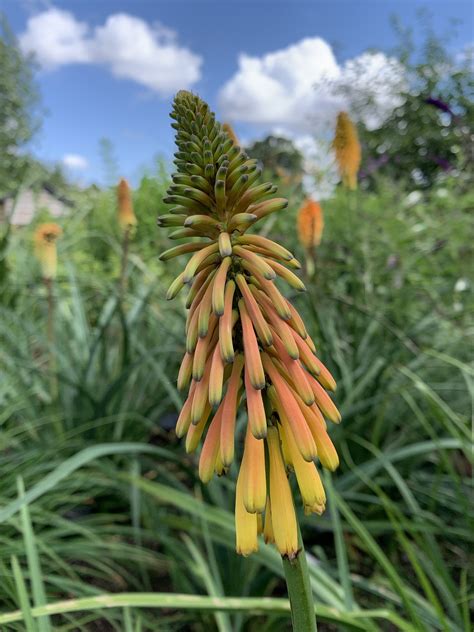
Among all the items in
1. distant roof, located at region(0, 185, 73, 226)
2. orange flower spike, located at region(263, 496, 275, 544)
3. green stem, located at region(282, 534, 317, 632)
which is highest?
distant roof, located at region(0, 185, 73, 226)

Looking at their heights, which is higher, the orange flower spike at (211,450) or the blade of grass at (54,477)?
the orange flower spike at (211,450)

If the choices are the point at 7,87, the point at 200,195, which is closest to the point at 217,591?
the point at 200,195

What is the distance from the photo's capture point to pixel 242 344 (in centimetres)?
90

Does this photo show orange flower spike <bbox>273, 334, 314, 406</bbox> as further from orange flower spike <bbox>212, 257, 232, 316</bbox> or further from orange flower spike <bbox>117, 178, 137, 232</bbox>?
orange flower spike <bbox>117, 178, 137, 232</bbox>

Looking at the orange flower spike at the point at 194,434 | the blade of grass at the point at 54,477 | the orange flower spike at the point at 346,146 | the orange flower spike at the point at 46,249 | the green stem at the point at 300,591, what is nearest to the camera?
the green stem at the point at 300,591

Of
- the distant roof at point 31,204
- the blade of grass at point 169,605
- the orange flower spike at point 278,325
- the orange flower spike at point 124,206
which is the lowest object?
the blade of grass at point 169,605

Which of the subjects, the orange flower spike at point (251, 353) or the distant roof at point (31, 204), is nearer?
the orange flower spike at point (251, 353)

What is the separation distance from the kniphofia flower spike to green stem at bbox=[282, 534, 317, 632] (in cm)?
5

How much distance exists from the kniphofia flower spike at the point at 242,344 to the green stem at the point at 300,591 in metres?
0.05

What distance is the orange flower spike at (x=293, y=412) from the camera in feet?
2.64

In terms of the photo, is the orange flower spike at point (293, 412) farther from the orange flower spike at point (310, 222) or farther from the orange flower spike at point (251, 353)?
the orange flower spike at point (310, 222)

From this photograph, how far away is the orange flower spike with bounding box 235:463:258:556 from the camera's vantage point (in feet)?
2.65

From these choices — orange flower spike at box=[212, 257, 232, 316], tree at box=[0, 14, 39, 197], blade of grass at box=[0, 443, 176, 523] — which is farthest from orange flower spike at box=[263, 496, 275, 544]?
tree at box=[0, 14, 39, 197]

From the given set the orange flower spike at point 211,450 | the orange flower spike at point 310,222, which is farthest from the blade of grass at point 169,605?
the orange flower spike at point 310,222
